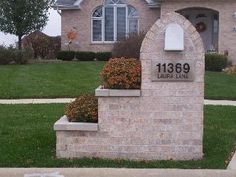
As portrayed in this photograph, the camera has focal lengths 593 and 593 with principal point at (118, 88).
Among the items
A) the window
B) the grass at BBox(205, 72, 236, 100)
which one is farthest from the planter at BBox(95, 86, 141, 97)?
the window

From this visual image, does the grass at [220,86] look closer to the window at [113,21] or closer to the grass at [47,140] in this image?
the grass at [47,140]

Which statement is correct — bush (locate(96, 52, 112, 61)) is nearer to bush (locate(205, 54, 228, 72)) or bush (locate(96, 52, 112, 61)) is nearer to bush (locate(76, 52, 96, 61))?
bush (locate(76, 52, 96, 61))

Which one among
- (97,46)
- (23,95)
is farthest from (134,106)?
(97,46)

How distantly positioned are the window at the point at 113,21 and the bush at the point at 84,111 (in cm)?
2266

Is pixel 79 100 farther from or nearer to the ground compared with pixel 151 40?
nearer to the ground

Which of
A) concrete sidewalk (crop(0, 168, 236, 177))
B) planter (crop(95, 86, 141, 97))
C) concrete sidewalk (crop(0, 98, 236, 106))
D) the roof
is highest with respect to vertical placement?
the roof

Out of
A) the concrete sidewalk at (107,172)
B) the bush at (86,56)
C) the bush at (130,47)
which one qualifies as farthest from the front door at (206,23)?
the concrete sidewalk at (107,172)

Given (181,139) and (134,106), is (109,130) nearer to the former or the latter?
(134,106)

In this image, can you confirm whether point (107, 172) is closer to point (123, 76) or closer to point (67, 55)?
point (123, 76)

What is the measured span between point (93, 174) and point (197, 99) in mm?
1869

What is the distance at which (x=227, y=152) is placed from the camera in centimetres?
900

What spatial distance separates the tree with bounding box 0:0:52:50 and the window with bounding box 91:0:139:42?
10.2 feet

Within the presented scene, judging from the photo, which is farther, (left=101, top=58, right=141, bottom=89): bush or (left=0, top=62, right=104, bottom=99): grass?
(left=0, top=62, right=104, bottom=99): grass

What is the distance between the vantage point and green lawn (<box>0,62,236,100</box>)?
52.9ft
